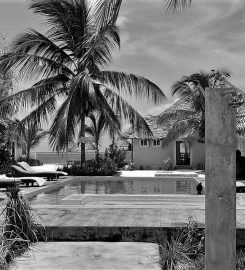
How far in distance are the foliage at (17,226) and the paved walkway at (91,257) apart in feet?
0.51

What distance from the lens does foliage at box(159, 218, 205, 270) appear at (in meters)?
5.04

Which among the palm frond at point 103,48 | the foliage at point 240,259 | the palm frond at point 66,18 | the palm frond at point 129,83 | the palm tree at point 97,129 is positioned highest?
the palm frond at point 66,18

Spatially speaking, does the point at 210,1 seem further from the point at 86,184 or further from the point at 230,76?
the point at 230,76

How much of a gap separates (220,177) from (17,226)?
3.00m

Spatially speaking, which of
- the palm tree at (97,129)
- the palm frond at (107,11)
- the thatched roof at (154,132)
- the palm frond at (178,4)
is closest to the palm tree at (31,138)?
the palm tree at (97,129)

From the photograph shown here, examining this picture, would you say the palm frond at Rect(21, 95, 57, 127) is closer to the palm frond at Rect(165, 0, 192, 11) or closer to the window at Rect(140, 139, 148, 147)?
the window at Rect(140, 139, 148, 147)

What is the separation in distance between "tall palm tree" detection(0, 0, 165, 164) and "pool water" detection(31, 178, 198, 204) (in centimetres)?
264

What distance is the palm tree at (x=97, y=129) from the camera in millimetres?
21402

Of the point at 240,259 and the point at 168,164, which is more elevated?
the point at 168,164

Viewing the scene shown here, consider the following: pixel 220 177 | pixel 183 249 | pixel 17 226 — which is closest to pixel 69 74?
pixel 17 226

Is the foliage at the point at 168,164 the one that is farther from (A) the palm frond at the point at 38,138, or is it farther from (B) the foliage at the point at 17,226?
(B) the foliage at the point at 17,226

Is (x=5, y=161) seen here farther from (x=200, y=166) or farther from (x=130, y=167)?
(x=200, y=166)

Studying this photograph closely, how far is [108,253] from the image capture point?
17.3 feet

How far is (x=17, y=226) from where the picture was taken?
17.8 feet
